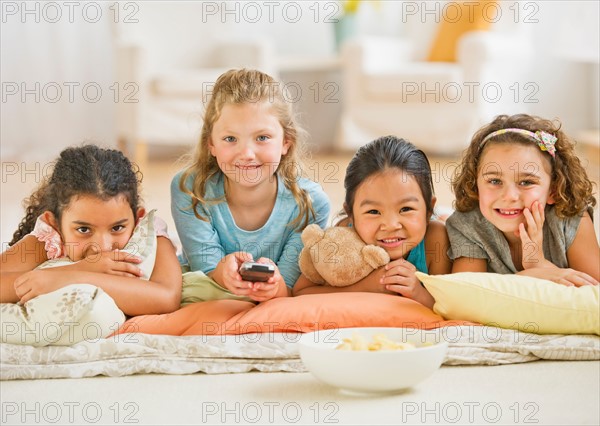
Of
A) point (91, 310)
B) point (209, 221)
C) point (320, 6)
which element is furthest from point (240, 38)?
point (91, 310)

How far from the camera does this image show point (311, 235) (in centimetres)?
206

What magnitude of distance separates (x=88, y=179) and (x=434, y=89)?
132 inches

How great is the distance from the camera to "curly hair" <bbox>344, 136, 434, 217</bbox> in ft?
6.73

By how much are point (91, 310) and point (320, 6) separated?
4.52 meters

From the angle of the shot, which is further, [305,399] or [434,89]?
[434,89]

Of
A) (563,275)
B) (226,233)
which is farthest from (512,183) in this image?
(226,233)

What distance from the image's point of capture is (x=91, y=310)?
1.80m

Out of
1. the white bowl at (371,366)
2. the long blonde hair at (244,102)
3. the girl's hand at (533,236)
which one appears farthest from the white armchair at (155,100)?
the white bowl at (371,366)

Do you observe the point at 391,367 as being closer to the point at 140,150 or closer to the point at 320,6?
the point at 140,150

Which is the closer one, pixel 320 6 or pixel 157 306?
pixel 157 306

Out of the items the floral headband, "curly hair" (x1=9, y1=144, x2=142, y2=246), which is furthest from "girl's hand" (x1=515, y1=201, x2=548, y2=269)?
"curly hair" (x1=9, y1=144, x2=142, y2=246)

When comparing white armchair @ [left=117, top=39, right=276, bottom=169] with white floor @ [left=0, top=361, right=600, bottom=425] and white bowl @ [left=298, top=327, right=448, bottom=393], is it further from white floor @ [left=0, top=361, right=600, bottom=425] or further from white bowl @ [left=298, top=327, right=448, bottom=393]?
white bowl @ [left=298, top=327, right=448, bottom=393]

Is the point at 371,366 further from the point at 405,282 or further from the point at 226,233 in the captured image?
the point at 226,233

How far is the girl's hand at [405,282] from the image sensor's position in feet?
6.57
